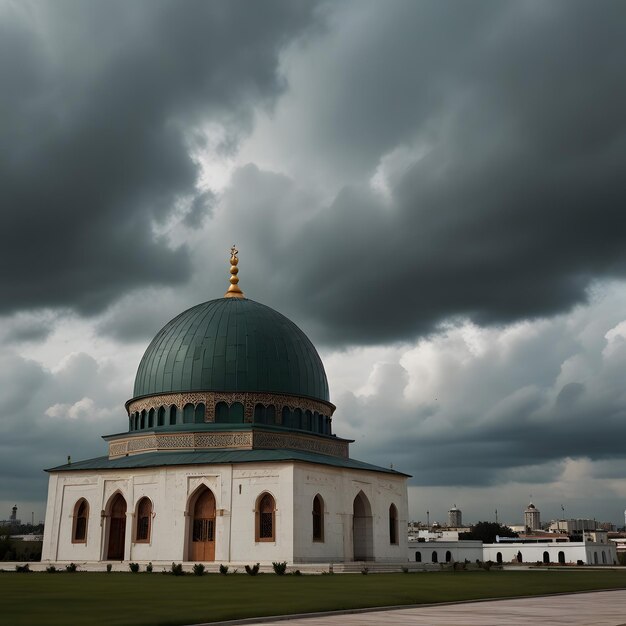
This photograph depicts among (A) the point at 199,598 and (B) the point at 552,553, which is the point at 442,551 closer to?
(B) the point at 552,553

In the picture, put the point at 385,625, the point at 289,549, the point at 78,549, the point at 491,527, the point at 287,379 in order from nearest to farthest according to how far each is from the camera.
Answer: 1. the point at 385,625
2. the point at 289,549
3. the point at 78,549
4. the point at 287,379
5. the point at 491,527

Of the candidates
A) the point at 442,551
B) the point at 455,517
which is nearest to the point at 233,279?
the point at 442,551

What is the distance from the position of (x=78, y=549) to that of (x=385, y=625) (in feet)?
107

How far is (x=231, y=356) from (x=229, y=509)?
402 inches

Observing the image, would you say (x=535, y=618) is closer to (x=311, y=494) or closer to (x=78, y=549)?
(x=311, y=494)

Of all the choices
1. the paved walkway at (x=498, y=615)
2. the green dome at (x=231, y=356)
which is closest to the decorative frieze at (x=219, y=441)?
the green dome at (x=231, y=356)

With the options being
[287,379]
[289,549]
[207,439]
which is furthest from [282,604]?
[287,379]

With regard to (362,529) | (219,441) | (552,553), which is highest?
(219,441)

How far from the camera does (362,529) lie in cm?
4312

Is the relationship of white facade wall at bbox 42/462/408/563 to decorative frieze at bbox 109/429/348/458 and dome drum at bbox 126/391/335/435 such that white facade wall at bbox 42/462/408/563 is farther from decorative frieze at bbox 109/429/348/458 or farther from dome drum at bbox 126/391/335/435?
dome drum at bbox 126/391/335/435

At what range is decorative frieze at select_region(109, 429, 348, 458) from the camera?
42531 millimetres

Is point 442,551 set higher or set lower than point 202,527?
lower

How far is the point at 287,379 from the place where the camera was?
46438mm

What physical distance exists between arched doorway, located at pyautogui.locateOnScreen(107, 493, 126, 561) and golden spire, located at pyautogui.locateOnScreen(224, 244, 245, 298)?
15.8 metres
